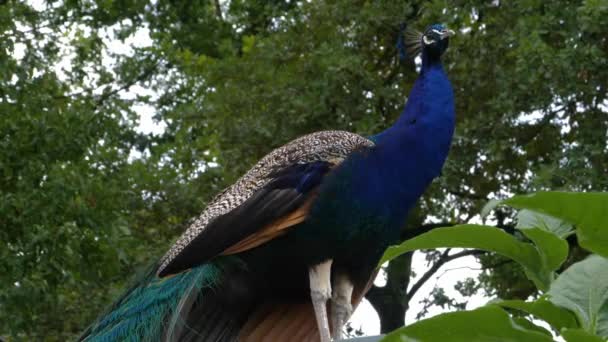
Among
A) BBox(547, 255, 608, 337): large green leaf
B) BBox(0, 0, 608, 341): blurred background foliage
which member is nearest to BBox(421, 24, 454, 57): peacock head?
BBox(0, 0, 608, 341): blurred background foliage

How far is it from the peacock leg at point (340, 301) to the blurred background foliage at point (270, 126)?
355cm

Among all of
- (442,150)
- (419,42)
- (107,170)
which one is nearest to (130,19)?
(107,170)

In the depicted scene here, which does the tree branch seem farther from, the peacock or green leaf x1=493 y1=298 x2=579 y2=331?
green leaf x1=493 y1=298 x2=579 y2=331

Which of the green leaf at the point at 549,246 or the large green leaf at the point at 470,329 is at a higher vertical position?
the green leaf at the point at 549,246

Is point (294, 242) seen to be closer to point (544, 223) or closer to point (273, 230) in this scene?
point (273, 230)

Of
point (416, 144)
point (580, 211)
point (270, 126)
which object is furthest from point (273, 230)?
point (270, 126)

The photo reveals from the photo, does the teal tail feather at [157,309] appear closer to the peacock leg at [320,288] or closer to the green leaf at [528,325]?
the peacock leg at [320,288]

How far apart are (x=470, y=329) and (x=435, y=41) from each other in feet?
12.8

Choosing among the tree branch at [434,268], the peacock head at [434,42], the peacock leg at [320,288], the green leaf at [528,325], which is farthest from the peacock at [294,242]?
the tree branch at [434,268]

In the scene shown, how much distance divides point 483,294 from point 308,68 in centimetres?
280

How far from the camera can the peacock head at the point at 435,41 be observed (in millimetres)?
4645

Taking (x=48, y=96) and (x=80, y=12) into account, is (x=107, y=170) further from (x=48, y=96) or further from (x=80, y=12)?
(x=80, y=12)

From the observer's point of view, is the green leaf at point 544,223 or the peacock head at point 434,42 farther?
the peacock head at point 434,42

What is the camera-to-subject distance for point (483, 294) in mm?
10227
